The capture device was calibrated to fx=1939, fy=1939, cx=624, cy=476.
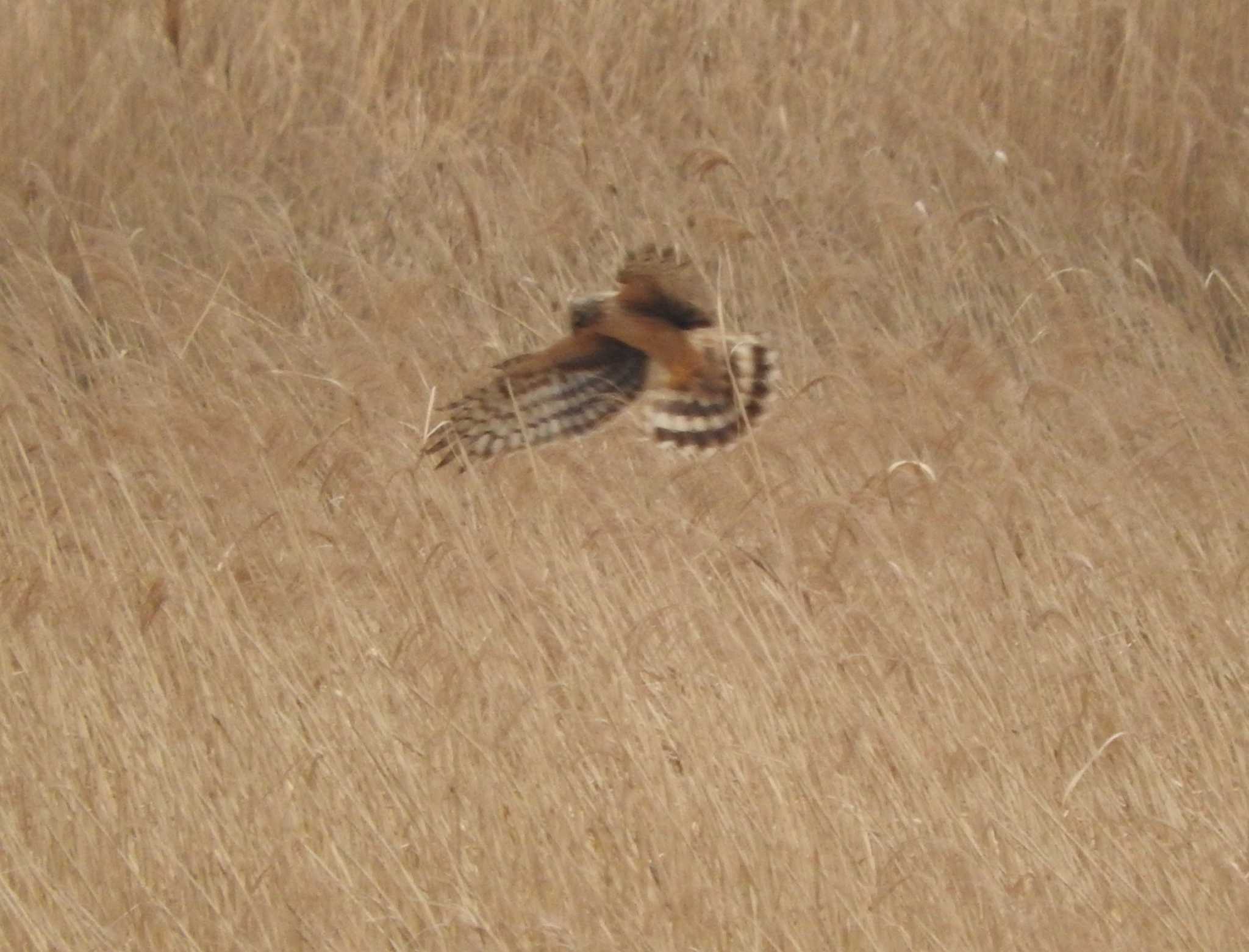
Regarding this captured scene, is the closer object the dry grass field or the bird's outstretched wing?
the dry grass field

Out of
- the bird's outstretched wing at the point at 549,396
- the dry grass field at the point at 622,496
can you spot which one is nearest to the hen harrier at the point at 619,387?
the bird's outstretched wing at the point at 549,396

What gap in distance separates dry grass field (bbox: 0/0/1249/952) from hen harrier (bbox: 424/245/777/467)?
0.13m

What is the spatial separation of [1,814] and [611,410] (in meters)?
1.41

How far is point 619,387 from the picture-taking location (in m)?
3.85

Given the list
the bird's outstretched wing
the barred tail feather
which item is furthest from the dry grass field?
the barred tail feather

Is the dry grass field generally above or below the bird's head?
below

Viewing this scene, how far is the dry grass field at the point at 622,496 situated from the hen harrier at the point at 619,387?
134mm

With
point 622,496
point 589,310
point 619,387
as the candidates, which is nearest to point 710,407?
point 619,387

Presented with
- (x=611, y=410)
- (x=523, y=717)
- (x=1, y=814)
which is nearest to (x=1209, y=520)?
(x=611, y=410)

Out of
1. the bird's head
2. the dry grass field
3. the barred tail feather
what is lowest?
the dry grass field

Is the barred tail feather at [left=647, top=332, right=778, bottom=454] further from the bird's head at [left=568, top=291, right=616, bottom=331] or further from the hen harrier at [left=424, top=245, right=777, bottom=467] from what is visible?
the bird's head at [left=568, top=291, right=616, bottom=331]

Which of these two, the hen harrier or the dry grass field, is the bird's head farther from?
the dry grass field

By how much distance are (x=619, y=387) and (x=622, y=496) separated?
21.4 inches

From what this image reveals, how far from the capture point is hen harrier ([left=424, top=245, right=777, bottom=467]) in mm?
3787
